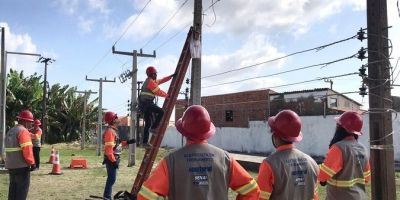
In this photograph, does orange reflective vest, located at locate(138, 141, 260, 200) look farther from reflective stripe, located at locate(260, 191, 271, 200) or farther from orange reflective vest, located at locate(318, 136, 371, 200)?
orange reflective vest, located at locate(318, 136, 371, 200)

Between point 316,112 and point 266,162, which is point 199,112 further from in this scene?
point 316,112

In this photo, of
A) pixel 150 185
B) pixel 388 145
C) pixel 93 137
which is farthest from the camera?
pixel 93 137

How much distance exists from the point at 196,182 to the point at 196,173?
0.07 m

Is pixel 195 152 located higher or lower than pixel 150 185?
higher

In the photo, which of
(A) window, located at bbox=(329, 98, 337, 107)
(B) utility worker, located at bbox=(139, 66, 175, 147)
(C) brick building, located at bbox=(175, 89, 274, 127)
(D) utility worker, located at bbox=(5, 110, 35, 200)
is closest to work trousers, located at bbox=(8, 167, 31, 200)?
(D) utility worker, located at bbox=(5, 110, 35, 200)

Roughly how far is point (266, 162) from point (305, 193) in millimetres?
487

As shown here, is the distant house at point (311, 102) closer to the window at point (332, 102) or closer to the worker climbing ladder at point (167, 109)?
the window at point (332, 102)

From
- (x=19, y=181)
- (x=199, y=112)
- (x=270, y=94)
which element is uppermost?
(x=270, y=94)

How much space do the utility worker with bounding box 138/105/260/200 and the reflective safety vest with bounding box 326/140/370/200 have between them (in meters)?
1.72

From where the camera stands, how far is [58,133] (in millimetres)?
50906

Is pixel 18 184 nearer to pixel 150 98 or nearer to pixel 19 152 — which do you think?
pixel 19 152

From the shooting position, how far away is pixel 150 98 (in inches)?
422

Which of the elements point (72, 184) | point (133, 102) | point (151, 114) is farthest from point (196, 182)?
point (133, 102)

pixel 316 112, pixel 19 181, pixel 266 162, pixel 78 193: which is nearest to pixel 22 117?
pixel 19 181
